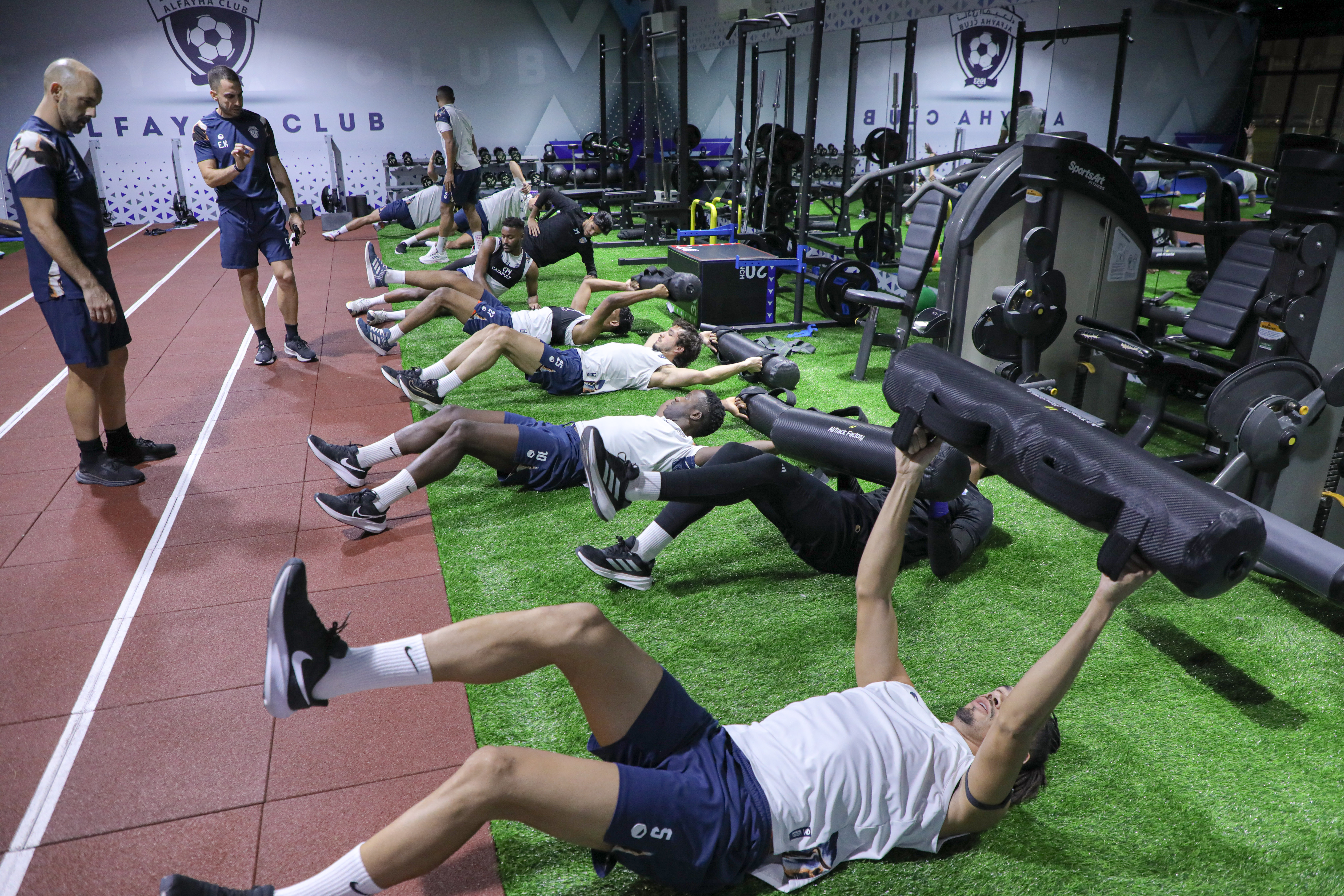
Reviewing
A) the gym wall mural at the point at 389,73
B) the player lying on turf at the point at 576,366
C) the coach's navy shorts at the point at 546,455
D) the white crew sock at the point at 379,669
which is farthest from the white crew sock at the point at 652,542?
the gym wall mural at the point at 389,73

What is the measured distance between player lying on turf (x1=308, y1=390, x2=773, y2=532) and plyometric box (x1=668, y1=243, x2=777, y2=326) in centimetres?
268

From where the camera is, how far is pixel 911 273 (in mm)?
4938

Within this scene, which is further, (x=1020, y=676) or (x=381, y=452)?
(x=381, y=452)

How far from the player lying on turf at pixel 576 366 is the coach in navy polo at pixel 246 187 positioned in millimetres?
1515

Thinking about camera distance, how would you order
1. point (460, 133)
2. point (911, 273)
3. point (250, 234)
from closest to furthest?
point (911, 273) < point (250, 234) < point (460, 133)

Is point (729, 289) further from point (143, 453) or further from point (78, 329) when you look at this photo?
point (78, 329)

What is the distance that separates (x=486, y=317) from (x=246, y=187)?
62.4 inches

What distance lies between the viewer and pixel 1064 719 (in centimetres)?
238

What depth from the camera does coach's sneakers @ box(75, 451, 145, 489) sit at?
380cm

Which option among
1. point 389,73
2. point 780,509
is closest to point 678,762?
point 780,509

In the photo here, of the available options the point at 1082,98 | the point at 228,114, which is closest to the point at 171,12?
the point at 228,114

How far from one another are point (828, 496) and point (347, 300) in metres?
5.99

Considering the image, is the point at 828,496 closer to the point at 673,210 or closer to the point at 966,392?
the point at 966,392

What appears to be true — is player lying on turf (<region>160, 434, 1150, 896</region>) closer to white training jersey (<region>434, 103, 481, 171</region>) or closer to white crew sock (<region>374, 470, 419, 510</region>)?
white crew sock (<region>374, 470, 419, 510</region>)
